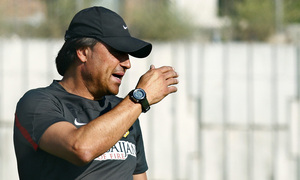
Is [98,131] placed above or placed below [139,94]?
below

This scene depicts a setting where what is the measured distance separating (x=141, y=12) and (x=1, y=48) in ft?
8.04

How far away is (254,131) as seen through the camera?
237 inches

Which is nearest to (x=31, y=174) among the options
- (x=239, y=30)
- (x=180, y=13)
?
(x=180, y=13)

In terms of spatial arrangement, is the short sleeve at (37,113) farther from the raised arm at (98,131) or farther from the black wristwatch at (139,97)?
the black wristwatch at (139,97)

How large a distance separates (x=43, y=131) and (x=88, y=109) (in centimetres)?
35

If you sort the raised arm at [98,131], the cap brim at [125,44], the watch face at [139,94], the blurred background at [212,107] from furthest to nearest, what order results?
1. the blurred background at [212,107]
2. the cap brim at [125,44]
3. the watch face at [139,94]
4. the raised arm at [98,131]

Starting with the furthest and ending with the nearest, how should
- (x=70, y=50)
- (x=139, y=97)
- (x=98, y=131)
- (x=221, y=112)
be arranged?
(x=221, y=112) < (x=70, y=50) < (x=139, y=97) < (x=98, y=131)

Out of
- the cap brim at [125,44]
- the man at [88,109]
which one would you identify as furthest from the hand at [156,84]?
the cap brim at [125,44]

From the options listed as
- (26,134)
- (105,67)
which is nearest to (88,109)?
(105,67)

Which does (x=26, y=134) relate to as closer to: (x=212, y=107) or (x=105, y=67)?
(x=105, y=67)

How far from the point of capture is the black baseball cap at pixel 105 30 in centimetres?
257

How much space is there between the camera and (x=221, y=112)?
19.7 feet

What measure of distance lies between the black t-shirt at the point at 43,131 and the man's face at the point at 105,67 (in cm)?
13

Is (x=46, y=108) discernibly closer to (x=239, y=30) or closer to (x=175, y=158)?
(x=175, y=158)
